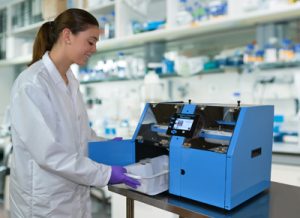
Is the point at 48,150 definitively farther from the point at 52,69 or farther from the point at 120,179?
the point at 52,69

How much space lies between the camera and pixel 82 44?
52.1 inches

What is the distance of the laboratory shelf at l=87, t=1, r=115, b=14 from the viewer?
3.08 metres

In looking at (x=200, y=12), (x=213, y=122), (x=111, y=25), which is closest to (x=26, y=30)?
(x=111, y=25)

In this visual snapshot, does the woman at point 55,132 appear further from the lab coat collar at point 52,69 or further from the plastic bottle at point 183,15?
the plastic bottle at point 183,15

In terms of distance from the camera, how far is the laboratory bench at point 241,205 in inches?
38.6

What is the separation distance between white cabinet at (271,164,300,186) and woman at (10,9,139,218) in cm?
118

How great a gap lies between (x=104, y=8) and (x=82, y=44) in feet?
6.67

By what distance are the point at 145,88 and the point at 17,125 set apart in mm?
1816

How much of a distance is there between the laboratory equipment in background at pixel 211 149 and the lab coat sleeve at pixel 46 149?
147mm

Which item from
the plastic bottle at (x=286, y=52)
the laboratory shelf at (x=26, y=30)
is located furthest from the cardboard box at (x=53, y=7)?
the plastic bottle at (x=286, y=52)

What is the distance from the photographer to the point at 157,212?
2182 mm

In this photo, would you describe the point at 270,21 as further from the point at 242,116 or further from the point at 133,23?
the point at 242,116

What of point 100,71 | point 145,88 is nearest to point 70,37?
point 145,88

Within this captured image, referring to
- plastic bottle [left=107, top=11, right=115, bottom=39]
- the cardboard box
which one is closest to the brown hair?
plastic bottle [left=107, top=11, right=115, bottom=39]
